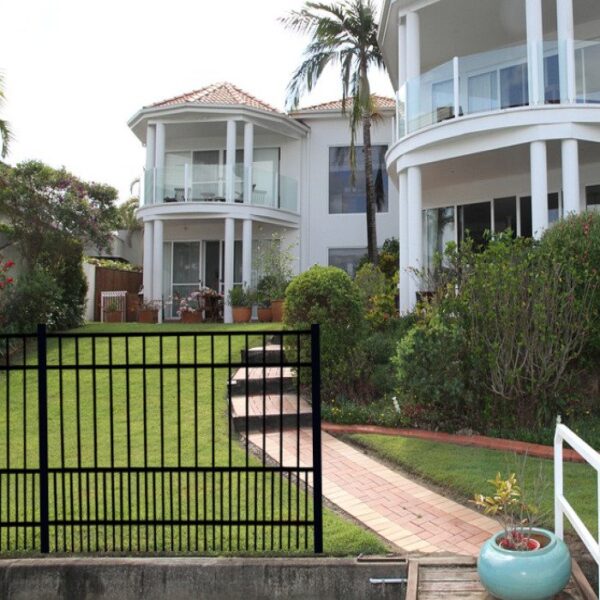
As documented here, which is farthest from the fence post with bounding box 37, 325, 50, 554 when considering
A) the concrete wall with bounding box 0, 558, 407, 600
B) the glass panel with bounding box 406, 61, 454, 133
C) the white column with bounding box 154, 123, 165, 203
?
the white column with bounding box 154, 123, 165, 203

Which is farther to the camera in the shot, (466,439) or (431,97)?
(431,97)

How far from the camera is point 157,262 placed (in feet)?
57.6

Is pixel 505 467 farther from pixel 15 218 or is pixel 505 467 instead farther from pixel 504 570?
pixel 15 218

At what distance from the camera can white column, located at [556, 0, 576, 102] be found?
415 inches

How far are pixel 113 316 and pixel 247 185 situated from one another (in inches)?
232

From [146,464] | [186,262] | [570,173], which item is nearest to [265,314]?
[186,262]

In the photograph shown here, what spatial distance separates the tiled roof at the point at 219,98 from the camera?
17.7m

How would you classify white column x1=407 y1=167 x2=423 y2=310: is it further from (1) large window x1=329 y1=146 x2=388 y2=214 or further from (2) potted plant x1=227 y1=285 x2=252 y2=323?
(1) large window x1=329 y1=146 x2=388 y2=214

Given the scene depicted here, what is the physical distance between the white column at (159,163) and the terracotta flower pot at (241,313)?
4305 millimetres

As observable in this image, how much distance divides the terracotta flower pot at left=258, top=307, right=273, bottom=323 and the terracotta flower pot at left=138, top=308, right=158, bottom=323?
10.6 feet

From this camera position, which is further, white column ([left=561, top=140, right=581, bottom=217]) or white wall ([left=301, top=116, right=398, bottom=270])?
white wall ([left=301, top=116, right=398, bottom=270])

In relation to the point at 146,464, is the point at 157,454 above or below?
below

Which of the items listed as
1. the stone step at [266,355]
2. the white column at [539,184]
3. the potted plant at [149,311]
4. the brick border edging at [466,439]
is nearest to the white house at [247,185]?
the potted plant at [149,311]

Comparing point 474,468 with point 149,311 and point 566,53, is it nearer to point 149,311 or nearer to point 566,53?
point 566,53
